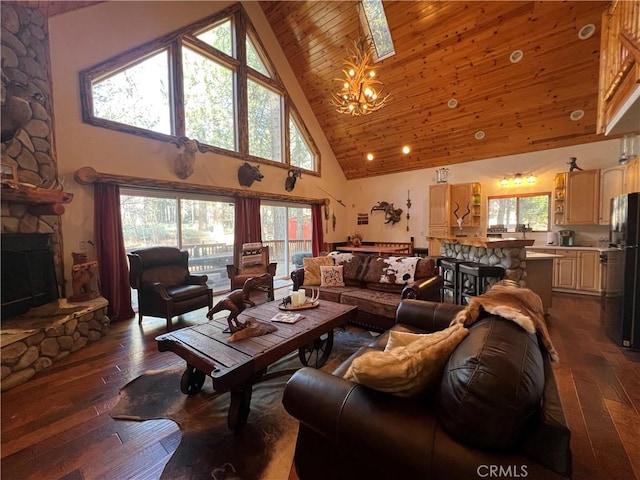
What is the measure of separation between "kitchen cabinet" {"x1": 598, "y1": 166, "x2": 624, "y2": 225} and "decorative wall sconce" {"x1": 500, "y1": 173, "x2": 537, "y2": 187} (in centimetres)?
104

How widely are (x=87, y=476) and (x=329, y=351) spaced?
1.77 m

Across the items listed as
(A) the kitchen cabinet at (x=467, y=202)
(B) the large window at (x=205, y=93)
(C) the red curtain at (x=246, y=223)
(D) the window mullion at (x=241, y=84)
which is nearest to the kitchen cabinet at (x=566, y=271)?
(A) the kitchen cabinet at (x=467, y=202)

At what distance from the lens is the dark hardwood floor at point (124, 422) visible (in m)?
1.47

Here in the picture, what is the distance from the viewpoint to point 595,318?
3.57 meters

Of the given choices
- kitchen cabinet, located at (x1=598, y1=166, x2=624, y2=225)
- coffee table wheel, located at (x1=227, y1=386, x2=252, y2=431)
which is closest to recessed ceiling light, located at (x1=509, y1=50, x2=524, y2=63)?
kitchen cabinet, located at (x1=598, y1=166, x2=624, y2=225)

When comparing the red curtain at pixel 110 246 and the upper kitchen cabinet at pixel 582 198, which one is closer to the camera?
the red curtain at pixel 110 246

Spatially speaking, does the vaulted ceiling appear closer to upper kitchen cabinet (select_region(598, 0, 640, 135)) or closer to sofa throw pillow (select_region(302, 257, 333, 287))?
upper kitchen cabinet (select_region(598, 0, 640, 135))

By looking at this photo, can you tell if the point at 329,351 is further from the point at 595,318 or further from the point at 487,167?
the point at 487,167

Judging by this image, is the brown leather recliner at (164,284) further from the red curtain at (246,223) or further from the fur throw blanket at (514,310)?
the fur throw blanket at (514,310)

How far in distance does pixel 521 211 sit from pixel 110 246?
765 centimetres

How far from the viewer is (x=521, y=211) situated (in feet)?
18.8

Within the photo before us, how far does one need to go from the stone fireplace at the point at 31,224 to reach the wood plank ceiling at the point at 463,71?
435cm

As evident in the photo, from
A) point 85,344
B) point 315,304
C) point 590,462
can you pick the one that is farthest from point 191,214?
point 590,462

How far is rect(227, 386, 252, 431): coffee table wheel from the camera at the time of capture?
5.51ft
